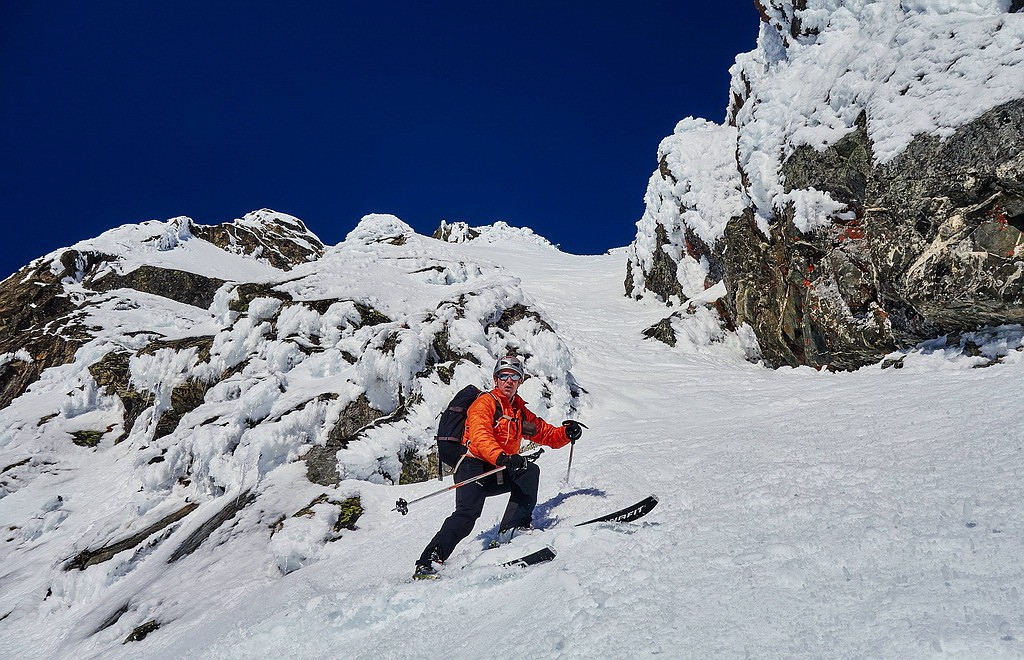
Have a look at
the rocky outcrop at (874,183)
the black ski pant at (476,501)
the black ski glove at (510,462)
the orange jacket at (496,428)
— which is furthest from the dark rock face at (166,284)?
the black ski glove at (510,462)

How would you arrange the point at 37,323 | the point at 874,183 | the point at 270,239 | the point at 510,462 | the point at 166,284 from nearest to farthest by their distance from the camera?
the point at 510,462
the point at 874,183
the point at 37,323
the point at 166,284
the point at 270,239

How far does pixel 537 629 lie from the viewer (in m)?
2.95

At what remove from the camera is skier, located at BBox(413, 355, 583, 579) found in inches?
183

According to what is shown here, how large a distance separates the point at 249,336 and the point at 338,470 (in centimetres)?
955

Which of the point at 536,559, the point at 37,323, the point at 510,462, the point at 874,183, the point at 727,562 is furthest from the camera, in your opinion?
the point at 37,323

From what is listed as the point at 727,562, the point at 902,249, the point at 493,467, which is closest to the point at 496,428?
the point at 493,467

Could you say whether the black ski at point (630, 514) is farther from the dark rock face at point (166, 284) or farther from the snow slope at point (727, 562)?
the dark rock face at point (166, 284)

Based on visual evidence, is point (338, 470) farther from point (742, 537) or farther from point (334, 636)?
point (742, 537)

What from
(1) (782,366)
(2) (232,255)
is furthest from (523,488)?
(2) (232,255)

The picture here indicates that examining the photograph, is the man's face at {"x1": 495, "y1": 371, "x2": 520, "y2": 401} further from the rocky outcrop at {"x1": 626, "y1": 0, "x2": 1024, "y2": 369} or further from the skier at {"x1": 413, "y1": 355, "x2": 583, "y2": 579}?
the rocky outcrop at {"x1": 626, "y1": 0, "x2": 1024, "y2": 369}

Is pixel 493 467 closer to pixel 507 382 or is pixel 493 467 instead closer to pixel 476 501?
pixel 476 501

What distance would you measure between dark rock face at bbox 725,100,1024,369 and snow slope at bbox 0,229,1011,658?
3.25 ft

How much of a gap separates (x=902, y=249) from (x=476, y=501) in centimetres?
905

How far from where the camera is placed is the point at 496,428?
5078 mm
